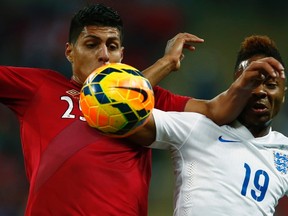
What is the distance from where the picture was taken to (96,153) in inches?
96.8

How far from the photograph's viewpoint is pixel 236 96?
2.51 meters

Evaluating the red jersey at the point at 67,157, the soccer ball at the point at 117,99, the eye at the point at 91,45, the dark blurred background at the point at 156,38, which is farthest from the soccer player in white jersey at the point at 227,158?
the dark blurred background at the point at 156,38

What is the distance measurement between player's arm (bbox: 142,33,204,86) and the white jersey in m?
0.20

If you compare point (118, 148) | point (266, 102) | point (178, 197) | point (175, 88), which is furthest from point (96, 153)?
point (175, 88)

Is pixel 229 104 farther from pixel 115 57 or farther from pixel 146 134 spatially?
pixel 115 57

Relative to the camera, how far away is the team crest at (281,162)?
2.70 metres

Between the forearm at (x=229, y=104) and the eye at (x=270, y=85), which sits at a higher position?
the eye at (x=270, y=85)

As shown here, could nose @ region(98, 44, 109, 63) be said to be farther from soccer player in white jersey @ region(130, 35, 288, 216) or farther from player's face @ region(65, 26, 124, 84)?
soccer player in white jersey @ region(130, 35, 288, 216)

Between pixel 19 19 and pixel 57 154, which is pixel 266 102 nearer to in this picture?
pixel 57 154

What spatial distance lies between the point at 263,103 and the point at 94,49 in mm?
832

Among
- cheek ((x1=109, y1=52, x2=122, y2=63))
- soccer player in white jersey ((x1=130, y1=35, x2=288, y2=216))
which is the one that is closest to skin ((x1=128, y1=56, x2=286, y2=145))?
soccer player in white jersey ((x1=130, y1=35, x2=288, y2=216))

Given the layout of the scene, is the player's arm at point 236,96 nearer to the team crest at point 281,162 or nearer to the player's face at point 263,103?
the player's face at point 263,103

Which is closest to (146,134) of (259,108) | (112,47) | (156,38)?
(112,47)

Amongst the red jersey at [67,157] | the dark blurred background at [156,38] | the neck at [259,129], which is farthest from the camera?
the dark blurred background at [156,38]
